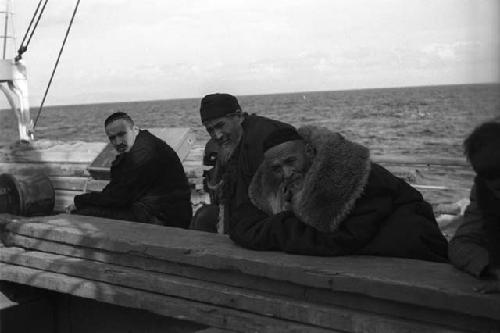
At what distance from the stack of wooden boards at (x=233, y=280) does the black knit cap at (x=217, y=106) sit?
880 millimetres

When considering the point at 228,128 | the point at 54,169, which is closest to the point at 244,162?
the point at 228,128

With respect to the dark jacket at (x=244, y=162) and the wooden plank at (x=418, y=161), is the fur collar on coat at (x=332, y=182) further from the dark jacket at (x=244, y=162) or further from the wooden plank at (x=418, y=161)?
the wooden plank at (x=418, y=161)

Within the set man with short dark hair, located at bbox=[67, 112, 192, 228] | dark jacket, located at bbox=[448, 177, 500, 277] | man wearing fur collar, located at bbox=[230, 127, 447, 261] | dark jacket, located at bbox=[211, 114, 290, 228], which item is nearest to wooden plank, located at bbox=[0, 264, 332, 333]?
man wearing fur collar, located at bbox=[230, 127, 447, 261]

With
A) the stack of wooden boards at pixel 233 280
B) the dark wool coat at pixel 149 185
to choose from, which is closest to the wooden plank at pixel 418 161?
the dark wool coat at pixel 149 185

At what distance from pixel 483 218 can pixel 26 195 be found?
503 cm

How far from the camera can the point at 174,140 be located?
27.8ft

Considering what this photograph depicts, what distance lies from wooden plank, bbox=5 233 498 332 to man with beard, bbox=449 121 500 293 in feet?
0.56

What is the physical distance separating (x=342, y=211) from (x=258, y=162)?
1.27 meters

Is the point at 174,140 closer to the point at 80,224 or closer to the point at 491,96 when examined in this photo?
the point at 80,224

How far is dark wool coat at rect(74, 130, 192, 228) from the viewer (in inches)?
222

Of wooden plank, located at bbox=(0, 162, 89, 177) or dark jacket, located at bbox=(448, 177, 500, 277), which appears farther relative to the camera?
wooden plank, located at bbox=(0, 162, 89, 177)

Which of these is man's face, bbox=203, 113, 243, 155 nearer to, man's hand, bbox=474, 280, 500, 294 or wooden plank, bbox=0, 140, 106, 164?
man's hand, bbox=474, 280, 500, 294

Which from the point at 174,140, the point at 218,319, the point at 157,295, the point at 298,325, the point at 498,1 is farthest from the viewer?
the point at 174,140

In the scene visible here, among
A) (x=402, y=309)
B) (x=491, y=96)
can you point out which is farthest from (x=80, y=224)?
(x=491, y=96)
